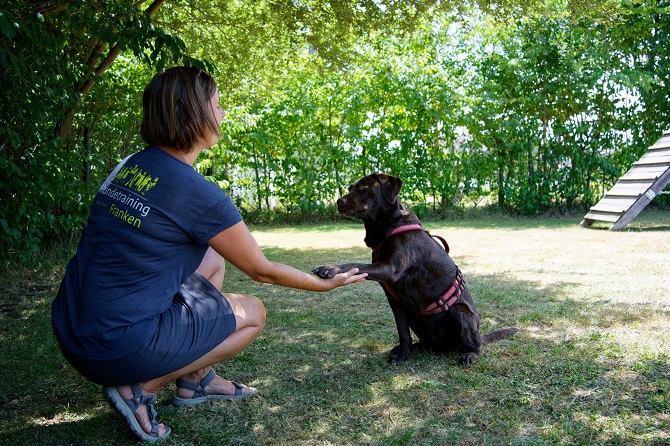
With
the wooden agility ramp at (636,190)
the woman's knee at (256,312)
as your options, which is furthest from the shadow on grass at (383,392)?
the wooden agility ramp at (636,190)

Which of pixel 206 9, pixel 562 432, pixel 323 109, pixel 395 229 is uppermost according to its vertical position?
pixel 206 9

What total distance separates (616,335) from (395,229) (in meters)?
1.69

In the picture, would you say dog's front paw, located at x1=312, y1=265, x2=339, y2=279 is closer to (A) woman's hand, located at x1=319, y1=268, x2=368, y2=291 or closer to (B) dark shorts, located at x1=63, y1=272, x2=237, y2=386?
(A) woman's hand, located at x1=319, y1=268, x2=368, y2=291

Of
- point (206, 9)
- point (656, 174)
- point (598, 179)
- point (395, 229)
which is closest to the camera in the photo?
point (395, 229)

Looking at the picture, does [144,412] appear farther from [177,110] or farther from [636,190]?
[636,190]

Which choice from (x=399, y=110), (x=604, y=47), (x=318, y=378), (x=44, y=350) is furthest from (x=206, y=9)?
(x=604, y=47)

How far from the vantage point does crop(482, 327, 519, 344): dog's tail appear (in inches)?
139

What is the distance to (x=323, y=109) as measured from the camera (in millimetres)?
11703

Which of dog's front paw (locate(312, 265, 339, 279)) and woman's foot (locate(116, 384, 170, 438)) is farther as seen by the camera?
dog's front paw (locate(312, 265, 339, 279))

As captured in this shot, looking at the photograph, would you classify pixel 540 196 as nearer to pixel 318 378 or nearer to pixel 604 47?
pixel 604 47

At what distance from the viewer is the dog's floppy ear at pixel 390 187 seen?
3361 millimetres

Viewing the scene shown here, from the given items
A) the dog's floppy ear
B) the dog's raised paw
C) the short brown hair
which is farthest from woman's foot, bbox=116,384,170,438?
the dog's floppy ear

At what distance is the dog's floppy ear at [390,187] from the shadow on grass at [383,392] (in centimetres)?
100

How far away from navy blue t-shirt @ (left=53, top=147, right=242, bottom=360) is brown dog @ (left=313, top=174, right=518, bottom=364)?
1.31m
